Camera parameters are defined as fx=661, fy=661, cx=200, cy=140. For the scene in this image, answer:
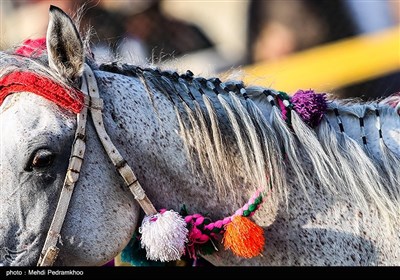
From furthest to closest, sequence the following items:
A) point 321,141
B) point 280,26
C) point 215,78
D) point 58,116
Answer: point 280,26
point 215,78
point 321,141
point 58,116

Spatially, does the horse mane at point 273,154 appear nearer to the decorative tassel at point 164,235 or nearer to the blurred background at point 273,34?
the decorative tassel at point 164,235

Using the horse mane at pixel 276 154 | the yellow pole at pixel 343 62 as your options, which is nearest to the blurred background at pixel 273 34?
the yellow pole at pixel 343 62

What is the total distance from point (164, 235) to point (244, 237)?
10.4 inches

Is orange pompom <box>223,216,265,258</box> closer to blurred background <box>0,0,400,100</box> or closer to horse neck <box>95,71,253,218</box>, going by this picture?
horse neck <box>95,71,253,218</box>

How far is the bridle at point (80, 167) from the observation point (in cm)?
212

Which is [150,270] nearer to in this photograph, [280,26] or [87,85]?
[87,85]

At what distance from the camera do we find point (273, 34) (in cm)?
501

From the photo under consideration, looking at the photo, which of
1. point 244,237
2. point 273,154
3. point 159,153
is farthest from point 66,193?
point 273,154

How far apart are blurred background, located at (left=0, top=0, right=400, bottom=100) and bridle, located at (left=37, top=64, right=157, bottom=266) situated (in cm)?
269

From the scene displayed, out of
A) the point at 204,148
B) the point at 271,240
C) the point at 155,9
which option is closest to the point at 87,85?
the point at 204,148

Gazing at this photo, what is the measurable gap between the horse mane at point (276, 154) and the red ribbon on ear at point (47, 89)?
280 mm

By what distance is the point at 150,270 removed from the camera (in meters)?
2.41

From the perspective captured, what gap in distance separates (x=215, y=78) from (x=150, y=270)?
0.75 meters

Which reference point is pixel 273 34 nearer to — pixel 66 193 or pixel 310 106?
pixel 310 106
